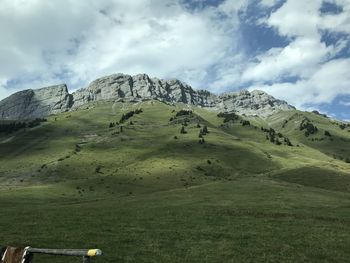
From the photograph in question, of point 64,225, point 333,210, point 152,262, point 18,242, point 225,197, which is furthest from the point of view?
point 225,197

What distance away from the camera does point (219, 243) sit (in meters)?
35.7

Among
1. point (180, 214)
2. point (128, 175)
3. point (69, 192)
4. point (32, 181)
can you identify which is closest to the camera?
point (180, 214)

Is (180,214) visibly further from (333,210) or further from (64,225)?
(333,210)

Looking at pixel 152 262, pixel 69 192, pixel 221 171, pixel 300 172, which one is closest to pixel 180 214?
pixel 152 262

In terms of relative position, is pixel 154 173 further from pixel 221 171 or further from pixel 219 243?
pixel 219 243

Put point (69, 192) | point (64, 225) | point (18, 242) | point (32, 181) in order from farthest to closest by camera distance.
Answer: point (32, 181) → point (69, 192) → point (64, 225) → point (18, 242)

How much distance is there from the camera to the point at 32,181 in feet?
461

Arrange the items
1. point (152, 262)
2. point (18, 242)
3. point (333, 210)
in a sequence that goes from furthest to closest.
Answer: point (333, 210) < point (18, 242) < point (152, 262)

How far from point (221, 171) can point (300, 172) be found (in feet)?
95.1

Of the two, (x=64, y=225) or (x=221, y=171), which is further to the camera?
(x=221, y=171)

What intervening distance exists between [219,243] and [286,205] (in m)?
26.8

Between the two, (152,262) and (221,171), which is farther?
(221,171)

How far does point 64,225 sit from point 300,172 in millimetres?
90945

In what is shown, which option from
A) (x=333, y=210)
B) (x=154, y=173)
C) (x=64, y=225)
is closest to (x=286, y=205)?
(x=333, y=210)
